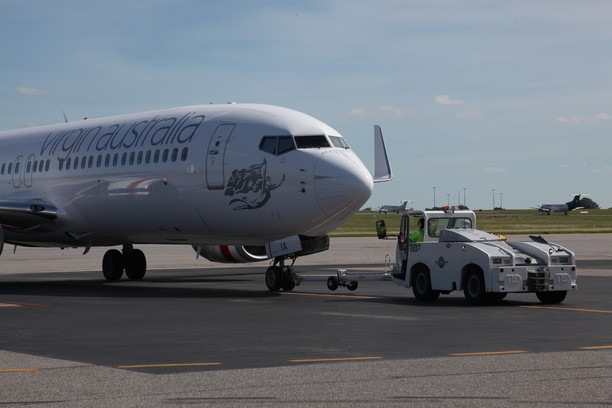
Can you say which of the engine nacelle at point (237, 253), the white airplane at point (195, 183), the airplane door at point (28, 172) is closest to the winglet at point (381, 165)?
the white airplane at point (195, 183)

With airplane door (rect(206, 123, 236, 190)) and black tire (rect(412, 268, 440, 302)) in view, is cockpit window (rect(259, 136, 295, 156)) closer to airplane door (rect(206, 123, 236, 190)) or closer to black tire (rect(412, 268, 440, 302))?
airplane door (rect(206, 123, 236, 190))

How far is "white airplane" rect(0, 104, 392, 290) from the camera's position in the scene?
23797 mm

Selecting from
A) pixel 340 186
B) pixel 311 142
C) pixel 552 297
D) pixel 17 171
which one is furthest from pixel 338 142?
pixel 17 171

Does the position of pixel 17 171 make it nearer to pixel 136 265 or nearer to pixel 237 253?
pixel 136 265

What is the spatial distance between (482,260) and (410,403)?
37.9 ft

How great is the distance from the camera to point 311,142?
24391 millimetres

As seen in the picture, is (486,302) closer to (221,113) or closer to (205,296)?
(205,296)

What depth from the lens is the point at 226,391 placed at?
32.6 feet

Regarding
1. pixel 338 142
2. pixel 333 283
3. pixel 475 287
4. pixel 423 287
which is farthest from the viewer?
pixel 338 142

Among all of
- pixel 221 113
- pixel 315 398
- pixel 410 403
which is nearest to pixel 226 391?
pixel 315 398

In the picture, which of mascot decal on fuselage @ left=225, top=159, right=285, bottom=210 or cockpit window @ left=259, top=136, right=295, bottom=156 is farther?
cockpit window @ left=259, top=136, right=295, bottom=156

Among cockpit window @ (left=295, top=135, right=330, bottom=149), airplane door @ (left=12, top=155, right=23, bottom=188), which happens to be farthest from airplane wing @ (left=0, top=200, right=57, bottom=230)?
cockpit window @ (left=295, top=135, right=330, bottom=149)

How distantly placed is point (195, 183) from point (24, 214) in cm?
650

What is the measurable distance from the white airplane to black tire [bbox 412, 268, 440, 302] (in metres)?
2.37
